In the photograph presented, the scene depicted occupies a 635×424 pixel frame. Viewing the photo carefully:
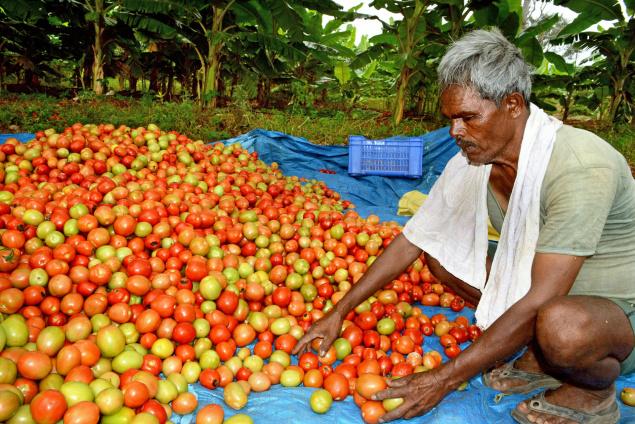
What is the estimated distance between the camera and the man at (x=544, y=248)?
1.78 m

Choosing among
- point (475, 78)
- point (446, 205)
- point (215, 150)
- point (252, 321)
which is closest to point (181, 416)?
point (252, 321)

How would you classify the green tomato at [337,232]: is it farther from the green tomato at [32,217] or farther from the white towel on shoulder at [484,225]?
the green tomato at [32,217]

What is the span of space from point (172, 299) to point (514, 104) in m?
1.98

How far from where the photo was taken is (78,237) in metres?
2.79

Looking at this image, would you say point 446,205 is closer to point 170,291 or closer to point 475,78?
point 475,78

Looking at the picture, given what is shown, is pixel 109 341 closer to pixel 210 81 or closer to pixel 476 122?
pixel 476 122

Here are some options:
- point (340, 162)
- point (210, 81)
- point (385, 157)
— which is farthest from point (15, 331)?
point (210, 81)

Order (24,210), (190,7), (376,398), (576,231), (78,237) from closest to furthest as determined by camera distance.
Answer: (576,231) < (376,398) < (78,237) < (24,210) < (190,7)

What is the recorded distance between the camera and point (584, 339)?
1775 millimetres

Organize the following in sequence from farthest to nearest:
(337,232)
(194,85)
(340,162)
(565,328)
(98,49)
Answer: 1. (194,85)
2. (98,49)
3. (340,162)
4. (337,232)
5. (565,328)

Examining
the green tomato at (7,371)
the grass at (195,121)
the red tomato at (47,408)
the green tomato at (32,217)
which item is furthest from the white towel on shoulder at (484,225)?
the grass at (195,121)

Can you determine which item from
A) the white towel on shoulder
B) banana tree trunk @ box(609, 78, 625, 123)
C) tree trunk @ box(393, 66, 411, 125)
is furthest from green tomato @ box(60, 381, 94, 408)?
banana tree trunk @ box(609, 78, 625, 123)

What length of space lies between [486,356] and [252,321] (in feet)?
4.44

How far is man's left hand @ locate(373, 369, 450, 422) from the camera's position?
191 centimetres
